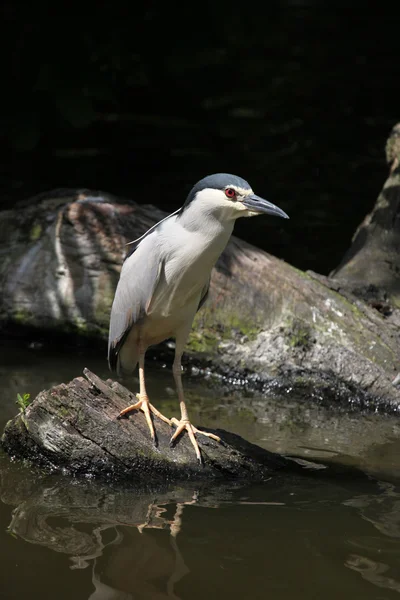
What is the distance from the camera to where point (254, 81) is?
1529 cm

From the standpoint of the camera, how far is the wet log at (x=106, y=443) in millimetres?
5031

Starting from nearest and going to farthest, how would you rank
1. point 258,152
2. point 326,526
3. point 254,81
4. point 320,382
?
point 326,526
point 320,382
point 258,152
point 254,81

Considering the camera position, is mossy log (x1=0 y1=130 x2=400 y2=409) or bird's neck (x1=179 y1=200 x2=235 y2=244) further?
mossy log (x1=0 y1=130 x2=400 y2=409)

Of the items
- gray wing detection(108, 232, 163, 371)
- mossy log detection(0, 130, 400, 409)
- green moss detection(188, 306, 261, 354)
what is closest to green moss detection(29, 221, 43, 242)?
mossy log detection(0, 130, 400, 409)

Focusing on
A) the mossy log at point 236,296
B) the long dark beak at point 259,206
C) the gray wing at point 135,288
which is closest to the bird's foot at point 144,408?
the gray wing at point 135,288

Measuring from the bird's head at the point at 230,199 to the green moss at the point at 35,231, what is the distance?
2.90 metres

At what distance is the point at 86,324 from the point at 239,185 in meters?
2.82

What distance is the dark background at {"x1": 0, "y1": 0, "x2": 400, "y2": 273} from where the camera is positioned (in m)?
9.32

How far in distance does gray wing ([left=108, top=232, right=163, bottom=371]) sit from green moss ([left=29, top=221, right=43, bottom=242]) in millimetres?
2198

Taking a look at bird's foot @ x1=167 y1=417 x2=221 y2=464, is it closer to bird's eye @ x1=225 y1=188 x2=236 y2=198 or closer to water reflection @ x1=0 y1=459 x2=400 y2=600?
water reflection @ x1=0 y1=459 x2=400 y2=600

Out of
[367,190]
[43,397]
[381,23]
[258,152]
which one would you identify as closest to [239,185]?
[43,397]

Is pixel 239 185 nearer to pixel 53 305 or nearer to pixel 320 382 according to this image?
pixel 320 382

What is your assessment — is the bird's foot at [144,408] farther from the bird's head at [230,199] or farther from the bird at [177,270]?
the bird's head at [230,199]

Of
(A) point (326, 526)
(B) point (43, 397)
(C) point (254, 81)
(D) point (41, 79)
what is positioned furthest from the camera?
(C) point (254, 81)
